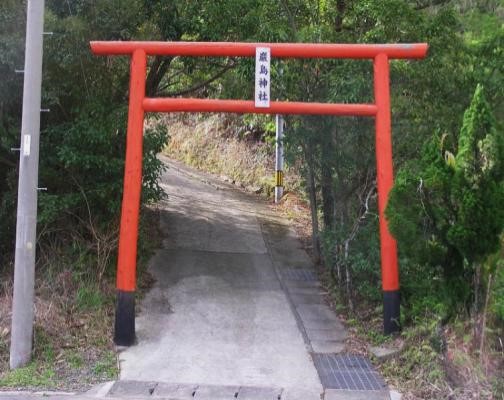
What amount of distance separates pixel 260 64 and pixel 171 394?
3810 mm

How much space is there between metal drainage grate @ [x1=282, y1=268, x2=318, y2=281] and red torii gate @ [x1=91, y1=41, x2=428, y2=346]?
2.60m

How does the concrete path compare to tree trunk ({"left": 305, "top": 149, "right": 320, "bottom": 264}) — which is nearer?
the concrete path

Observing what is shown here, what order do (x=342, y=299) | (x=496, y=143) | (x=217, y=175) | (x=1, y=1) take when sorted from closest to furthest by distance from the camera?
(x=496, y=143), (x=1, y=1), (x=342, y=299), (x=217, y=175)

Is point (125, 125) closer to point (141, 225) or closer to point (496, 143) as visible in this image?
point (141, 225)

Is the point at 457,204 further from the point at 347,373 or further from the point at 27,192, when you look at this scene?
the point at 27,192

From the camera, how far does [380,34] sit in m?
8.88

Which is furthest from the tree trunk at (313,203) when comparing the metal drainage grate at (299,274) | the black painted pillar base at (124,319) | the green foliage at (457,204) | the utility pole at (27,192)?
the utility pole at (27,192)

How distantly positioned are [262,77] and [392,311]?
3.11 meters

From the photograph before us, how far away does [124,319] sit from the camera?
7680 mm

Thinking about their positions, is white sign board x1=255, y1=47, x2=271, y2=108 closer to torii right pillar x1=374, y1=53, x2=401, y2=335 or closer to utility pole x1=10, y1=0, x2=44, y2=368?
torii right pillar x1=374, y1=53, x2=401, y2=335

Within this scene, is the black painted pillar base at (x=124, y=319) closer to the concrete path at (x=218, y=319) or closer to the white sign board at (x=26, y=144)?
the concrete path at (x=218, y=319)

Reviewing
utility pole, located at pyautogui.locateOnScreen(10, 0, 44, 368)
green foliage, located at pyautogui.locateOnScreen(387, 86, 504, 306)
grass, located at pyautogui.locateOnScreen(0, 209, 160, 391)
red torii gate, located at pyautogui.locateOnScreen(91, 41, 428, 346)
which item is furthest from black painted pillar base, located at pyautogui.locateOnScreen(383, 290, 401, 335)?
utility pole, located at pyautogui.locateOnScreen(10, 0, 44, 368)

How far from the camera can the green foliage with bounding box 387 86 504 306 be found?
19.9 feet

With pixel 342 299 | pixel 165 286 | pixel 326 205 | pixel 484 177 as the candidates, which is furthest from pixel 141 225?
pixel 484 177
